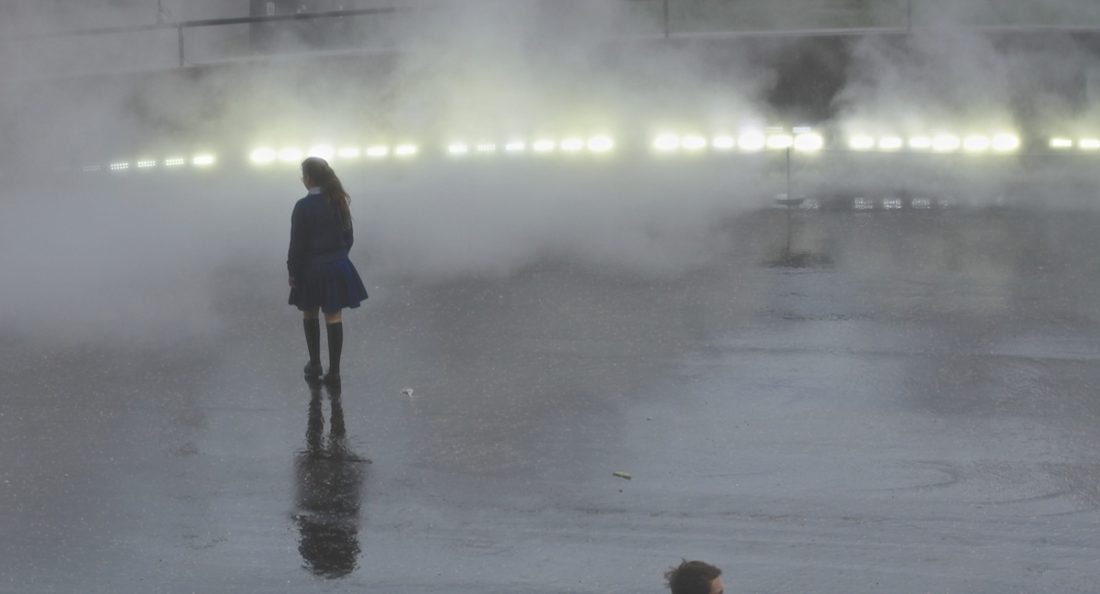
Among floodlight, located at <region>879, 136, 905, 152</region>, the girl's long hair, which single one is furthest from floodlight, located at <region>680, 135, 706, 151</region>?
the girl's long hair

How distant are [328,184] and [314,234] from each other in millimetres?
248

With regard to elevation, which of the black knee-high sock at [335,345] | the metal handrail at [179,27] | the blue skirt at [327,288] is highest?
the metal handrail at [179,27]

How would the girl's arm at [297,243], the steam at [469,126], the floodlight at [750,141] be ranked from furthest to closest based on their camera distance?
the floodlight at [750,141] → the steam at [469,126] → the girl's arm at [297,243]

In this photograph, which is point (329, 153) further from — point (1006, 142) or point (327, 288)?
point (327, 288)

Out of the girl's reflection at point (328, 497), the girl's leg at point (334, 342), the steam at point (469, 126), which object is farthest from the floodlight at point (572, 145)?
the girl's reflection at point (328, 497)

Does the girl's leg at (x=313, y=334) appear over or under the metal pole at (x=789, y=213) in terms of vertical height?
under

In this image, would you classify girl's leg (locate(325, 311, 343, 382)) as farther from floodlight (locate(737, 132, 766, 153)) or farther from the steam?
floodlight (locate(737, 132, 766, 153))

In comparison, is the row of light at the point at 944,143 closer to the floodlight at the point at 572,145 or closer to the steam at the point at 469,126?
the steam at the point at 469,126

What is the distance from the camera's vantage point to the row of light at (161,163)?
47.6ft

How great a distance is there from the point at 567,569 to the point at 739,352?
9.12 ft

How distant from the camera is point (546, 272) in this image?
A: 946 cm

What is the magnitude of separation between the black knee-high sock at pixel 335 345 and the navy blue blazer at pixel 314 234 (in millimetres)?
290

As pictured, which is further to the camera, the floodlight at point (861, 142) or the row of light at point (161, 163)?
the row of light at point (161, 163)

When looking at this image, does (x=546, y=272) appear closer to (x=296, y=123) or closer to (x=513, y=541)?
(x=513, y=541)
